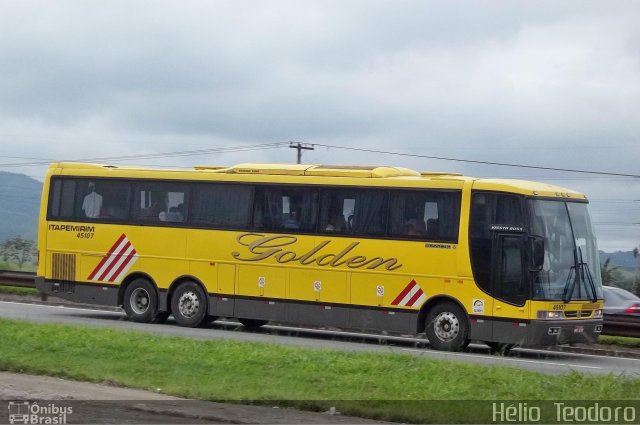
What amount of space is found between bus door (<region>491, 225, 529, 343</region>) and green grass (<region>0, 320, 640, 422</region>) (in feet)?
16.2

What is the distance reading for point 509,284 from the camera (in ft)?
68.2

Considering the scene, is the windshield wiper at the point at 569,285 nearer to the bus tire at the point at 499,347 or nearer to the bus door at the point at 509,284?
the bus door at the point at 509,284

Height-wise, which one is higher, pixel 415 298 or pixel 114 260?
pixel 114 260

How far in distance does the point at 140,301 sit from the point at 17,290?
978cm

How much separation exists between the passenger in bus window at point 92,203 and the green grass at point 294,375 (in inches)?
341

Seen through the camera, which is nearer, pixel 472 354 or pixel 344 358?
pixel 344 358

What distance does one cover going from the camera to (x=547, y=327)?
20.4m

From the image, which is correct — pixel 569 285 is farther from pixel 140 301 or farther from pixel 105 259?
pixel 105 259

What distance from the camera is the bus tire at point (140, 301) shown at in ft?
82.6

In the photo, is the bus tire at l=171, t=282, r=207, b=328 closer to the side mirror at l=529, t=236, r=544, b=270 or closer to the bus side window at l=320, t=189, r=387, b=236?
the bus side window at l=320, t=189, r=387, b=236

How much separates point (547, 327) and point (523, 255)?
1337 millimetres

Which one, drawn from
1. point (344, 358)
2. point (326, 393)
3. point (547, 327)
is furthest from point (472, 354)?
point (326, 393)

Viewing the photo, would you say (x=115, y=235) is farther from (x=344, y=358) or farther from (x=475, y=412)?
(x=475, y=412)

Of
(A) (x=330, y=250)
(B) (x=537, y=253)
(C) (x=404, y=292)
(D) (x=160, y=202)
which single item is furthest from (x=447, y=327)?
(D) (x=160, y=202)
